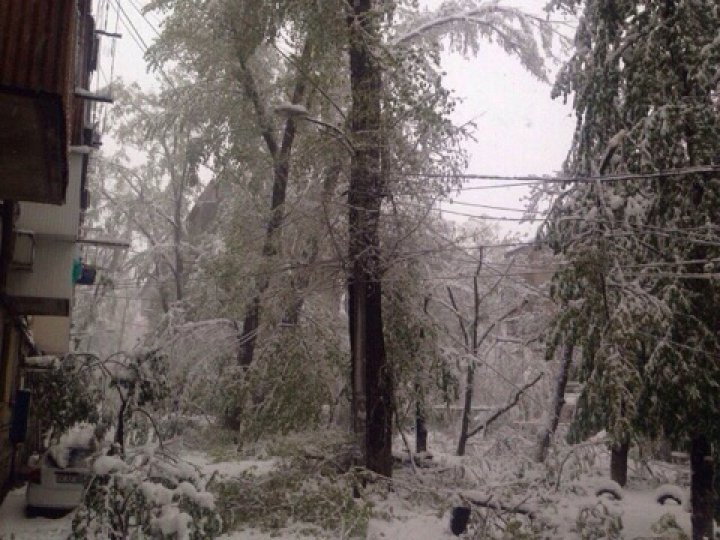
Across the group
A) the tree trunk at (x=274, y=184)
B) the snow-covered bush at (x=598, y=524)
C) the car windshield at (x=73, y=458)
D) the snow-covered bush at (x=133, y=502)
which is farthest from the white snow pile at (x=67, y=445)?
the snow-covered bush at (x=598, y=524)

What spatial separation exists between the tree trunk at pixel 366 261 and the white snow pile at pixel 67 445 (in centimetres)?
450

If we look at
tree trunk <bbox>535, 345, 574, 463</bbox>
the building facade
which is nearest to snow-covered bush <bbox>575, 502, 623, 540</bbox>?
tree trunk <bbox>535, 345, 574, 463</bbox>

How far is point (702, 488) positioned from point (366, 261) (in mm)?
6189

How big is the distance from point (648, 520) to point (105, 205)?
24383 millimetres

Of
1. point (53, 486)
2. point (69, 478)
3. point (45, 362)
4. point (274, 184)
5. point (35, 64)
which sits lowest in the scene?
point (53, 486)

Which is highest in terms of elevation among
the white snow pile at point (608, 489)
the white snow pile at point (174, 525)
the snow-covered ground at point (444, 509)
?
the white snow pile at point (174, 525)

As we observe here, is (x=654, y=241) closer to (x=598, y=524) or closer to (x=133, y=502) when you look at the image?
(x=598, y=524)

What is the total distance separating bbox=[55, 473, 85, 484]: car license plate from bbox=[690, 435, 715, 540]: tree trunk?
29.7ft

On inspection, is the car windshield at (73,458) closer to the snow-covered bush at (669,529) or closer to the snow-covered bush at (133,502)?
the snow-covered bush at (133,502)

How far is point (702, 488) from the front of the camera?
927 centimetres

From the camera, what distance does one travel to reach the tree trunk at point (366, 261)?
1176 cm

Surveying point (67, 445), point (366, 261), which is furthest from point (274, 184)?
point (67, 445)

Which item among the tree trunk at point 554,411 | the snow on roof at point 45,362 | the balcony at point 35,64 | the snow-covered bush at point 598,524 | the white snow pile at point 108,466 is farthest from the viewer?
the tree trunk at point 554,411

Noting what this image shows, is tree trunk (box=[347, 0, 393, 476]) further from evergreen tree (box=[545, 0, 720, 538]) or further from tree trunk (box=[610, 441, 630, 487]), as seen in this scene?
tree trunk (box=[610, 441, 630, 487])
